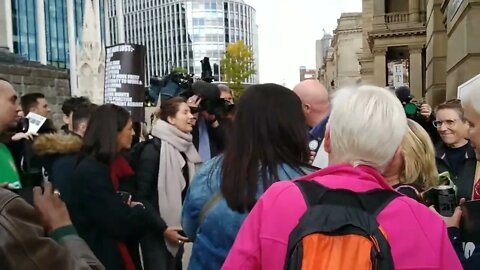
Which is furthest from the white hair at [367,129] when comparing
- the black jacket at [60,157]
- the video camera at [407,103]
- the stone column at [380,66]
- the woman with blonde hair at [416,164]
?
the stone column at [380,66]

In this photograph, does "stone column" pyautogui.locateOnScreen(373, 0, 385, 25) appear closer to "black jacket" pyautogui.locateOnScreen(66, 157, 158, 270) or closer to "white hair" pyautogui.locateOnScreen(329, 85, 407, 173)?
"black jacket" pyautogui.locateOnScreen(66, 157, 158, 270)

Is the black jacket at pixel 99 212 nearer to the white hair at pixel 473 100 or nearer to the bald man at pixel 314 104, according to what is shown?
the bald man at pixel 314 104

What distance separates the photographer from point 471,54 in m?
8.36

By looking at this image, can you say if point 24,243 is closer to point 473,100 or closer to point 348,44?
point 473,100

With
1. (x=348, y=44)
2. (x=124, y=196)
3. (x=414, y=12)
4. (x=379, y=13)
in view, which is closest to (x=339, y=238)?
(x=124, y=196)

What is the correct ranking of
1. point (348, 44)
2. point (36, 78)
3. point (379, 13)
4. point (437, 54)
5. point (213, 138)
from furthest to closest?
point (348, 44) < point (379, 13) < point (36, 78) < point (437, 54) < point (213, 138)

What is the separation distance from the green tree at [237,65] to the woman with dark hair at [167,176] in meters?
82.5

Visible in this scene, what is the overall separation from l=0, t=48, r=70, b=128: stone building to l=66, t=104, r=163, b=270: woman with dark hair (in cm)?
1368

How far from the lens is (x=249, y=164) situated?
115 inches

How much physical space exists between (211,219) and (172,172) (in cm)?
273

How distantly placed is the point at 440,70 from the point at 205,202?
1186cm

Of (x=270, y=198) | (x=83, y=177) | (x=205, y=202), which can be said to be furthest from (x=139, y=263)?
(x=270, y=198)

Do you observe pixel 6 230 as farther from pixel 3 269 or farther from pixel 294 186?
pixel 294 186

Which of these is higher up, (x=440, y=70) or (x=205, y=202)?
(x=440, y=70)
